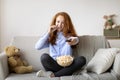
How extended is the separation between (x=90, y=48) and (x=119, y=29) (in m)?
1.32

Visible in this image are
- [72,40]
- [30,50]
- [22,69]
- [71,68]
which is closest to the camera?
[71,68]

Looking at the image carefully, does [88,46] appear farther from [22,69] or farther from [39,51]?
[22,69]

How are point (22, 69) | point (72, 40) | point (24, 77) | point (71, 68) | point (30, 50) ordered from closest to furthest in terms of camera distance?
point (24, 77) → point (71, 68) → point (22, 69) → point (72, 40) → point (30, 50)

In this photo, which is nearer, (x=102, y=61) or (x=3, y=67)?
(x=3, y=67)

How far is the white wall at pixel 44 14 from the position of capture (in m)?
3.84

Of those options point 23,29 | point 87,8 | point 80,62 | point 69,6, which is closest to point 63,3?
point 69,6

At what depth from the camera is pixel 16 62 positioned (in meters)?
2.48

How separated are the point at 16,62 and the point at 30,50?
269 millimetres

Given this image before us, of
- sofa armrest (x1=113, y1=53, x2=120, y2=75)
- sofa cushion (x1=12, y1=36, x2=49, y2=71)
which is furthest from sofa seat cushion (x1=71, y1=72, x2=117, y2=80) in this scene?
sofa cushion (x1=12, y1=36, x2=49, y2=71)

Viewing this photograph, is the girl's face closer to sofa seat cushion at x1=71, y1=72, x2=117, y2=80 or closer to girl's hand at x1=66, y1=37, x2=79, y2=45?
girl's hand at x1=66, y1=37, x2=79, y2=45

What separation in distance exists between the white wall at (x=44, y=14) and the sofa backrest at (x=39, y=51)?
1146 mm

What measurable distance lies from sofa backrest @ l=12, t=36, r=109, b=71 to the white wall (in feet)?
3.76

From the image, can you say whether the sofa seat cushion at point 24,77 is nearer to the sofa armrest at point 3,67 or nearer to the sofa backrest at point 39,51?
the sofa armrest at point 3,67

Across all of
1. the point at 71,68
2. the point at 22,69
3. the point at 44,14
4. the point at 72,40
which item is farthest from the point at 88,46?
the point at 44,14
